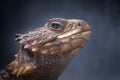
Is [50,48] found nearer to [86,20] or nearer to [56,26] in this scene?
[56,26]

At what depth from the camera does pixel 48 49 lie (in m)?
1.84

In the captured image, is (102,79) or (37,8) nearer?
(37,8)

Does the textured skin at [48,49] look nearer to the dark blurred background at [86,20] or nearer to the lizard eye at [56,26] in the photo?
the lizard eye at [56,26]

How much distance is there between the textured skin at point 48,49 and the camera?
184 centimetres

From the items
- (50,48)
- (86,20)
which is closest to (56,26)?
(50,48)

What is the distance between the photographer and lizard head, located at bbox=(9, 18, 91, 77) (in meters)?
1.84

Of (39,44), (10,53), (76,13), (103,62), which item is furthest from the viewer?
(103,62)

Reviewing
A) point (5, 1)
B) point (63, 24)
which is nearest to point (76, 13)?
point (5, 1)

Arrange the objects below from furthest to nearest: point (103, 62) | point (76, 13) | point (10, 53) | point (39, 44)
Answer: point (103, 62), point (76, 13), point (10, 53), point (39, 44)

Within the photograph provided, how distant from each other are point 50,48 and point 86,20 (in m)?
1.10

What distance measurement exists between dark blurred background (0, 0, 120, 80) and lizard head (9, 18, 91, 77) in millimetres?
505

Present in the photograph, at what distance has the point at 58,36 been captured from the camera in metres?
1.88

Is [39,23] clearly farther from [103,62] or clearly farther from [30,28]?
[103,62]

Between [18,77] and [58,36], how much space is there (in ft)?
0.95
